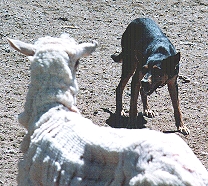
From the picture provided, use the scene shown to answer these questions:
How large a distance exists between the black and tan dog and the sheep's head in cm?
285

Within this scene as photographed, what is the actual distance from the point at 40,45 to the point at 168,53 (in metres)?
3.41

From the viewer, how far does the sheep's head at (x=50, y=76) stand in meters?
4.54

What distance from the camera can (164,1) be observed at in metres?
13.5

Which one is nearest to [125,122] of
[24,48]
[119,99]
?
[119,99]

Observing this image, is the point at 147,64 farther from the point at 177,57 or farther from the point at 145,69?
the point at 177,57

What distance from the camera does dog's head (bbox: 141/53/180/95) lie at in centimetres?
741

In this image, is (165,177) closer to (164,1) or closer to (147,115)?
(147,115)

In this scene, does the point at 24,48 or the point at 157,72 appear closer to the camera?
the point at 24,48

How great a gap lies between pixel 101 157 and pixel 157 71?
3.71 meters

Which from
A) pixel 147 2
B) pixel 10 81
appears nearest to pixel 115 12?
pixel 147 2

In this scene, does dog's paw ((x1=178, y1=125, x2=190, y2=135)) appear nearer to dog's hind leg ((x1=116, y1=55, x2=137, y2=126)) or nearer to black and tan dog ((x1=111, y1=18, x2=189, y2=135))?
black and tan dog ((x1=111, y1=18, x2=189, y2=135))

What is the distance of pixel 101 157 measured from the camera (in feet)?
12.7

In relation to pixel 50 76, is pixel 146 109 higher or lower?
lower

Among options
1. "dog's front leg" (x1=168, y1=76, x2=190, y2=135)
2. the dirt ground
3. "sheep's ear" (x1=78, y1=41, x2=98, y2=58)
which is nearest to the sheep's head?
"sheep's ear" (x1=78, y1=41, x2=98, y2=58)
